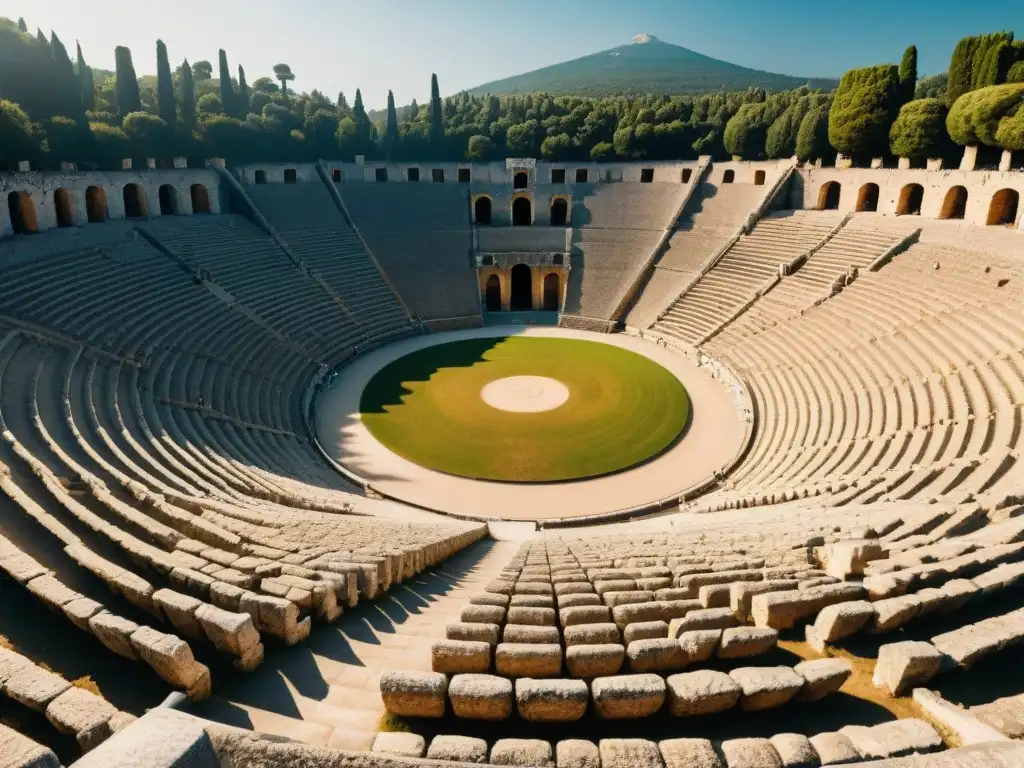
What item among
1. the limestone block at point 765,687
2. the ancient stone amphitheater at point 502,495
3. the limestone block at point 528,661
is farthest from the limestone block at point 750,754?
the limestone block at point 528,661

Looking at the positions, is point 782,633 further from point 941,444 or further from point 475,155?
point 475,155

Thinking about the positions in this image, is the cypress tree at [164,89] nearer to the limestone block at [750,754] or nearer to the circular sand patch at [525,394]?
the circular sand patch at [525,394]

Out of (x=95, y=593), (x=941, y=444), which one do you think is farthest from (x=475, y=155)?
(x=95, y=593)

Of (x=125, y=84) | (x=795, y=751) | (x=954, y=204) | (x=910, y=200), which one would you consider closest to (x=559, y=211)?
(x=910, y=200)

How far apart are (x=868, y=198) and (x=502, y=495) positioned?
2778cm

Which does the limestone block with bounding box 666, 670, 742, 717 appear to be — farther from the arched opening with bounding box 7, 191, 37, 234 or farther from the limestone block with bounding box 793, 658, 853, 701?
the arched opening with bounding box 7, 191, 37, 234

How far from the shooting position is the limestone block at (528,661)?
5.34 meters

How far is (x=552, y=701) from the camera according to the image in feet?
15.6

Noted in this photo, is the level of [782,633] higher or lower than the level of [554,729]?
lower

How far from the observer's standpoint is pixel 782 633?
6.59 m

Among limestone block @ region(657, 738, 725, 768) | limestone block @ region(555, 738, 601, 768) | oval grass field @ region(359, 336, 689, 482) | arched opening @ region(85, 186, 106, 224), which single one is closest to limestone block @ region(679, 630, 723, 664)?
limestone block @ region(657, 738, 725, 768)

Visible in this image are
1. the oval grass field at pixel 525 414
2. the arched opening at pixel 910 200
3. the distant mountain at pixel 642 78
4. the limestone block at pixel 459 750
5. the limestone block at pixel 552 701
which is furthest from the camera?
the distant mountain at pixel 642 78

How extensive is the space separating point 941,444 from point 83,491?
1846 cm

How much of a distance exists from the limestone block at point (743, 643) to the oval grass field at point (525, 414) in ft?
42.4
